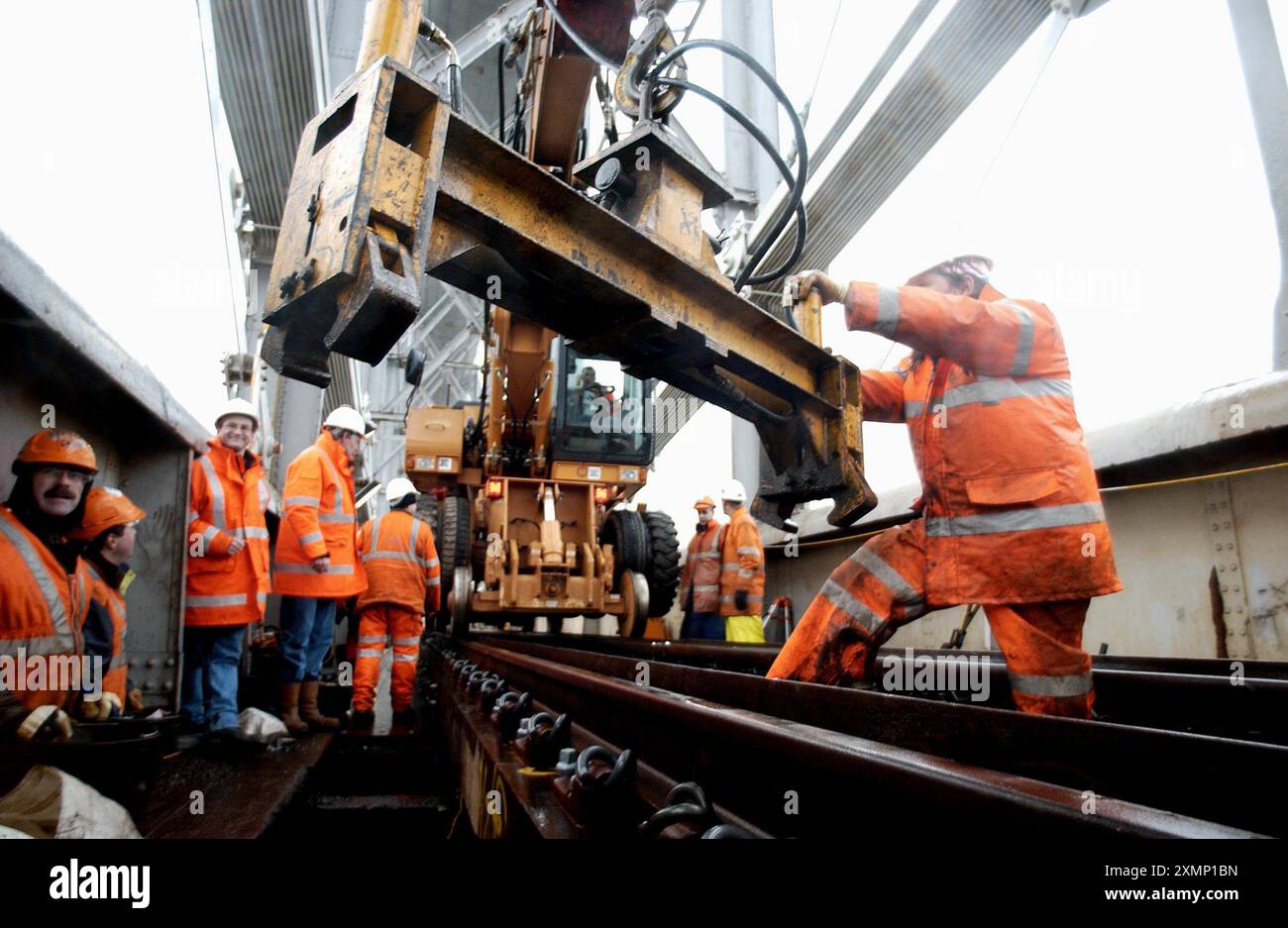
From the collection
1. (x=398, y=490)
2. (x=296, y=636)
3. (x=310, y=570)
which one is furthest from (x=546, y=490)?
(x=296, y=636)

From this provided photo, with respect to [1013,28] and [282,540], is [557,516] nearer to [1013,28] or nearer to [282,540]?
[282,540]

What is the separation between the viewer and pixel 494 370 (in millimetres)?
7074

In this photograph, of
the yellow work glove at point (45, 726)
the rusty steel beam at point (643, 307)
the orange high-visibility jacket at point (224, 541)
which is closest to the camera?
the yellow work glove at point (45, 726)

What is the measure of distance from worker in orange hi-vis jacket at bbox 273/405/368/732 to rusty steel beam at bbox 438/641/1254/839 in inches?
102

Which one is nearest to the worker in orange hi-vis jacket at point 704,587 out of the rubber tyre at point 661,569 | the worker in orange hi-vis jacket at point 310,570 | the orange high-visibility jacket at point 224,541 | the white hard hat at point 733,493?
the rubber tyre at point 661,569

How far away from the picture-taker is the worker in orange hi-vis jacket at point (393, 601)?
15.8 ft

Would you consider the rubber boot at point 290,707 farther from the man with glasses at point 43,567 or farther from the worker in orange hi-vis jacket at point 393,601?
the man with glasses at point 43,567

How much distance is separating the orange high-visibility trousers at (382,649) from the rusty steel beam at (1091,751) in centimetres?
349

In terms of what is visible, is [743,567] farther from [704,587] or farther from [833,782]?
[833,782]

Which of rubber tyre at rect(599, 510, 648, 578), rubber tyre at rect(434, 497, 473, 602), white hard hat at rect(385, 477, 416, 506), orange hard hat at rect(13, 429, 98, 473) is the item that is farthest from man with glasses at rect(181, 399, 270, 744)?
rubber tyre at rect(599, 510, 648, 578)

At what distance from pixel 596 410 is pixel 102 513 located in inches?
182
